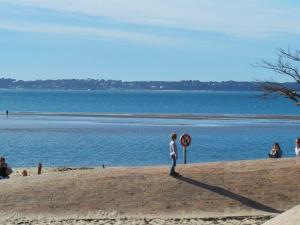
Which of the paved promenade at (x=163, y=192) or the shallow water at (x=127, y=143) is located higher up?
→ the paved promenade at (x=163, y=192)

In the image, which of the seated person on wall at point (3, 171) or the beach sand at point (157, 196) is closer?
the beach sand at point (157, 196)

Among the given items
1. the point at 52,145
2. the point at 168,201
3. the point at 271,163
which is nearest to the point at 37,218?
the point at 168,201

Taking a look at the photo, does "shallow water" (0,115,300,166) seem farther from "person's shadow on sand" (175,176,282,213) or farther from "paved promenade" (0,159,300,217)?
"person's shadow on sand" (175,176,282,213)

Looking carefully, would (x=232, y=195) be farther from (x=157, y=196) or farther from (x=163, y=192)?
(x=157, y=196)

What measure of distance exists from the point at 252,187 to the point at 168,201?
2.87 m

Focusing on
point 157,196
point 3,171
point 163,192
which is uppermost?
point 3,171

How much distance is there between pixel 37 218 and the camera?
80.3 feet

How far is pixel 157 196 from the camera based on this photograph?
25438 mm

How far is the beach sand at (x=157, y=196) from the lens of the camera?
24.4 metres

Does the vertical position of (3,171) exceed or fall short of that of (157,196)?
it exceeds it

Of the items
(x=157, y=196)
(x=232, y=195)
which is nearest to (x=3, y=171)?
(x=157, y=196)

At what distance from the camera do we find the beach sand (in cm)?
2436

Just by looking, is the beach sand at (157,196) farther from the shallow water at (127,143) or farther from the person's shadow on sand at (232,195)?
the shallow water at (127,143)

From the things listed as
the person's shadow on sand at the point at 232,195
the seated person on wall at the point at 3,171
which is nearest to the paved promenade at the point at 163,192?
the person's shadow on sand at the point at 232,195
